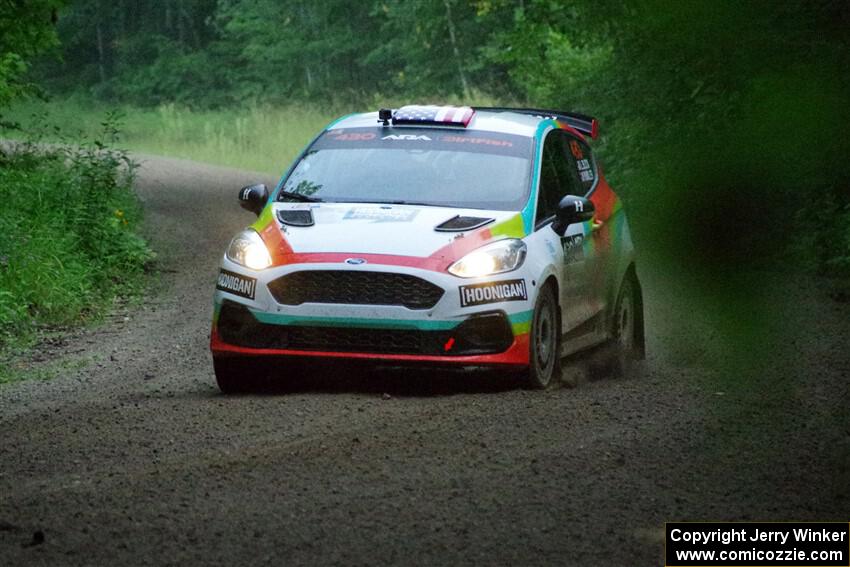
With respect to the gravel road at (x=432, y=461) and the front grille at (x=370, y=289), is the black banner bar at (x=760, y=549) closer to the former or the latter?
the gravel road at (x=432, y=461)

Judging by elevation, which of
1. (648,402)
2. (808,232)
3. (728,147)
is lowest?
(648,402)

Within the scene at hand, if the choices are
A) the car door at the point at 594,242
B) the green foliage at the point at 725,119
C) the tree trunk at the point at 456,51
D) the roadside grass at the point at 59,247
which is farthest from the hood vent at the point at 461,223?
the tree trunk at the point at 456,51

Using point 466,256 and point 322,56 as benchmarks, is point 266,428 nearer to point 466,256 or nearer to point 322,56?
point 466,256

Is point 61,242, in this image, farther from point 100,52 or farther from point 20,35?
point 100,52

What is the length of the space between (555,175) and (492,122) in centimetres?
54

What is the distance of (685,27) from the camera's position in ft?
4.91

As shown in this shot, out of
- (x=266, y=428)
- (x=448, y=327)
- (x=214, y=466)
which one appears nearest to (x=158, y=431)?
(x=266, y=428)

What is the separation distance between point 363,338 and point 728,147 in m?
6.49

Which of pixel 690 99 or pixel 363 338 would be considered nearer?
pixel 690 99

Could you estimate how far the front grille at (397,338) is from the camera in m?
8.05

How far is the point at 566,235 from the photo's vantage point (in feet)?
29.6

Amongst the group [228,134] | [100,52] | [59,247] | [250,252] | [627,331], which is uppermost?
[100,52]

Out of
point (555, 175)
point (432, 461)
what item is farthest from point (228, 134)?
point (432, 461)

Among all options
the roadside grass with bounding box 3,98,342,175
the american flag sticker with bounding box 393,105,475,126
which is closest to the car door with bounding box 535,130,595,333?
the american flag sticker with bounding box 393,105,475,126
